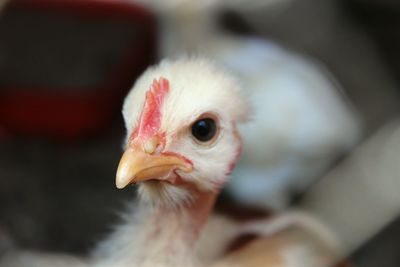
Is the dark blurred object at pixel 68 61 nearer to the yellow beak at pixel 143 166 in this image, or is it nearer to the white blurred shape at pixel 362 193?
the white blurred shape at pixel 362 193

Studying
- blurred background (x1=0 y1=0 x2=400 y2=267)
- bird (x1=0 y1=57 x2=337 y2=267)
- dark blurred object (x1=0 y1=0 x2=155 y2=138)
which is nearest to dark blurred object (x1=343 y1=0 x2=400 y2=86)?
blurred background (x1=0 y1=0 x2=400 y2=267)

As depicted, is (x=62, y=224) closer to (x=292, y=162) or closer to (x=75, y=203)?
(x=75, y=203)

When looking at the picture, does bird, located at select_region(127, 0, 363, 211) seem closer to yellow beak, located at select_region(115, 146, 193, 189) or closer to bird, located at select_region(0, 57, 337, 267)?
bird, located at select_region(0, 57, 337, 267)

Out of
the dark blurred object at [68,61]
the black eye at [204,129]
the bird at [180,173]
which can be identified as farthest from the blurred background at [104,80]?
the black eye at [204,129]

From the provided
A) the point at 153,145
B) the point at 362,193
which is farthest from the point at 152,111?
the point at 362,193

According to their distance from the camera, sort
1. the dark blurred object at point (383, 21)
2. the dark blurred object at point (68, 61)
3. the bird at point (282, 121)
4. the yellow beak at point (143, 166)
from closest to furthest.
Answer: the yellow beak at point (143, 166) < the bird at point (282, 121) < the dark blurred object at point (68, 61) < the dark blurred object at point (383, 21)

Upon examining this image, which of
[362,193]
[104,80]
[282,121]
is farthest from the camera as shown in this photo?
[104,80]

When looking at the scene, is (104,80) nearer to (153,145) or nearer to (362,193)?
(362,193)
